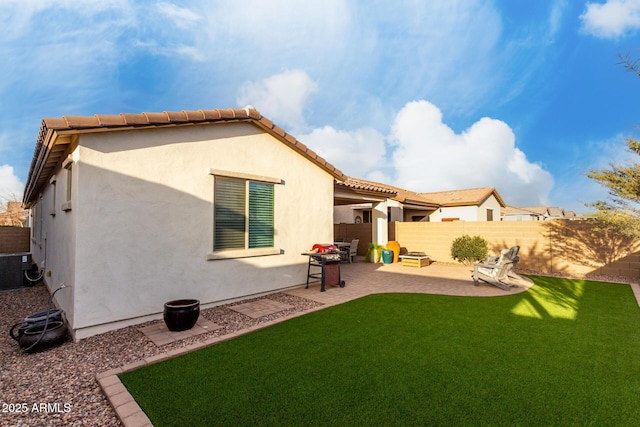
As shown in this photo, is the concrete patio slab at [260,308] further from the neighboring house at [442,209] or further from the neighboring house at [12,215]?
the neighboring house at [12,215]

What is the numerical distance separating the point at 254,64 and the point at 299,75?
327 cm

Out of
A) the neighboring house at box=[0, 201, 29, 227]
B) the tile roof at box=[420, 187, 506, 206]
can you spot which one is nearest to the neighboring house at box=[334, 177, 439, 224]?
the tile roof at box=[420, 187, 506, 206]

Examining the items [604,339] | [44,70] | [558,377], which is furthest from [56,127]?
[44,70]

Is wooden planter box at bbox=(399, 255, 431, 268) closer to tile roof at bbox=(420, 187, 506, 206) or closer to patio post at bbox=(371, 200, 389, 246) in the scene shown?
patio post at bbox=(371, 200, 389, 246)

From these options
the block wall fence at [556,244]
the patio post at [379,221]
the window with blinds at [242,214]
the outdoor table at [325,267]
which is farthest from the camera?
the patio post at [379,221]

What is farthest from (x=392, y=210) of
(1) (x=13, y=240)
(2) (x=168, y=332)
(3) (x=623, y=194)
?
(1) (x=13, y=240)

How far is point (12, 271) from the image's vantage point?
9789mm

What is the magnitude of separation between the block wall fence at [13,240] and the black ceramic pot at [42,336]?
48.0 ft

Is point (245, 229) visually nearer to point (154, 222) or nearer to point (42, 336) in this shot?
point (154, 222)

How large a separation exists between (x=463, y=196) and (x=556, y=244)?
14.2 metres

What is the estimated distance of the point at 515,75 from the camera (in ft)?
64.8

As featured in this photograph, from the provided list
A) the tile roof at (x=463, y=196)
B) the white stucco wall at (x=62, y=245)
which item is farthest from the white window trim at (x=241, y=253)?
the tile roof at (x=463, y=196)

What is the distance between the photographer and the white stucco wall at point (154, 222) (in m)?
5.25

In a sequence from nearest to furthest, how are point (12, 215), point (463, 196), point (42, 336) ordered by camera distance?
point (42, 336) → point (463, 196) → point (12, 215)
